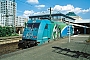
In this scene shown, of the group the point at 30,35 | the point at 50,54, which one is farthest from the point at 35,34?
the point at 50,54

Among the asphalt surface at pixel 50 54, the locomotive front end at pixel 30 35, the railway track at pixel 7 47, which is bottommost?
the railway track at pixel 7 47

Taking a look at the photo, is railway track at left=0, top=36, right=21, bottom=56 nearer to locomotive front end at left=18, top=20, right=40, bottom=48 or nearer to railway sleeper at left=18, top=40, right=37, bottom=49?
railway sleeper at left=18, top=40, right=37, bottom=49

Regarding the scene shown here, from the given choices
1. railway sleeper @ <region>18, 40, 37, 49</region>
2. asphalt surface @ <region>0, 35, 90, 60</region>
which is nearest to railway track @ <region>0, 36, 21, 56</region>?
railway sleeper @ <region>18, 40, 37, 49</region>

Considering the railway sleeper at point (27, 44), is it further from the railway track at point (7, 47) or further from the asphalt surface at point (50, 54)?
the asphalt surface at point (50, 54)

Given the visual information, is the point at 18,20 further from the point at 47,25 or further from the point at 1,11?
the point at 47,25

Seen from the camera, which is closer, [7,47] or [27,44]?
[27,44]

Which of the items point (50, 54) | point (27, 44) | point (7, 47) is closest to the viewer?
point (50, 54)

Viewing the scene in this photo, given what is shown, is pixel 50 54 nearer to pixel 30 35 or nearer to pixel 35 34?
pixel 35 34

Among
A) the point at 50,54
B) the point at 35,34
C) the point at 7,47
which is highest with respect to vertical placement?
the point at 35,34

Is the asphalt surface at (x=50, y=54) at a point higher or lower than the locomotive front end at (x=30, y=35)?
lower

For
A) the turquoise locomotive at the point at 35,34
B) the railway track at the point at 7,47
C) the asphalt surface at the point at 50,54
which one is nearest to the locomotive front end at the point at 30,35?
the turquoise locomotive at the point at 35,34

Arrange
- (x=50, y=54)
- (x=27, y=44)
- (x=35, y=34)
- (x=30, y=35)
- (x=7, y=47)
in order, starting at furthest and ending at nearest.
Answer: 1. (x=7, y=47)
2. (x=30, y=35)
3. (x=35, y=34)
4. (x=27, y=44)
5. (x=50, y=54)

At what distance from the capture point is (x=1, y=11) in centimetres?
5181

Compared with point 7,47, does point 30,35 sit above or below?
above
